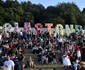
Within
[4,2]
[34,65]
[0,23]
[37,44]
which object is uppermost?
[4,2]

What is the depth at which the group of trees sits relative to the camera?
205 ft

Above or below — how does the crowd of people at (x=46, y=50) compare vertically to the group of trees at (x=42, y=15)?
below

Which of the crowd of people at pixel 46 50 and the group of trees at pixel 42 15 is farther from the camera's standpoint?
the group of trees at pixel 42 15

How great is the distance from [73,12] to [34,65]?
49.0 m

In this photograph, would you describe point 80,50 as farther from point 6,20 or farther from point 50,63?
point 6,20

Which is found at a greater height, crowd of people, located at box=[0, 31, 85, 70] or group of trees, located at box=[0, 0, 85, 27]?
group of trees, located at box=[0, 0, 85, 27]

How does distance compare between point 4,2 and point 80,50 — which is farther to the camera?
point 4,2

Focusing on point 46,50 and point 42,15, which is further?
point 42,15

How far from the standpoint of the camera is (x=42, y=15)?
67812 millimetres

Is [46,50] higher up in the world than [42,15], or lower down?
lower down

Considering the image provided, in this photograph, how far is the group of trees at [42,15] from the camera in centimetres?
6247

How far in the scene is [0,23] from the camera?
59062mm

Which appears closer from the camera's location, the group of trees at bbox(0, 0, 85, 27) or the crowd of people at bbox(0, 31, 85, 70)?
the crowd of people at bbox(0, 31, 85, 70)

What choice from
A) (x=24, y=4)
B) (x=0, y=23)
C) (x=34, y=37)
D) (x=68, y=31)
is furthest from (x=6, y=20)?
(x=34, y=37)
